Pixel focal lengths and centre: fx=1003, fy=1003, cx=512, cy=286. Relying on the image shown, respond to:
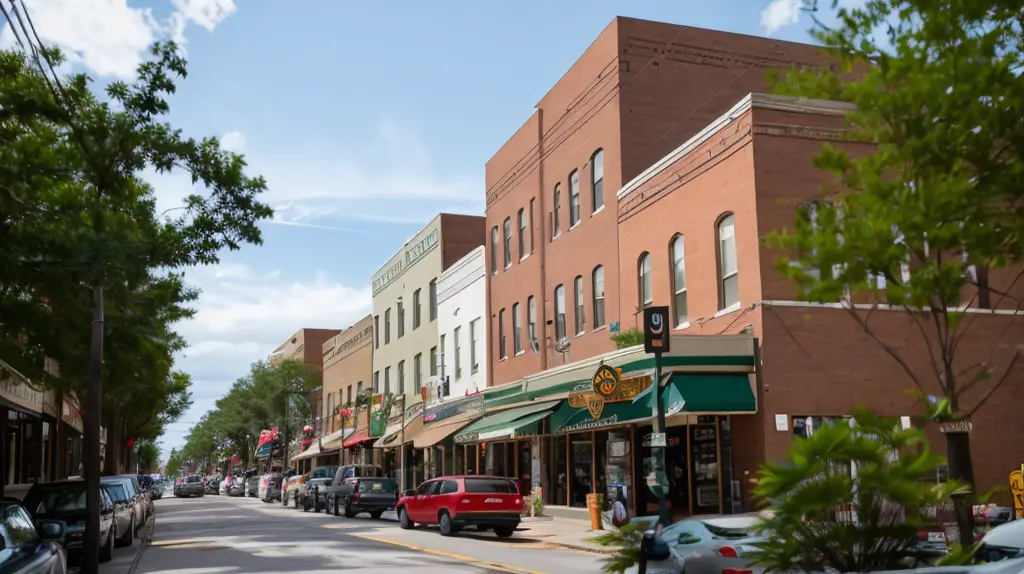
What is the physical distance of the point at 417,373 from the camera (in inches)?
1881

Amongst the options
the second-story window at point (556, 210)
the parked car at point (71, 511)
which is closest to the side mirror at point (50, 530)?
the parked car at point (71, 511)

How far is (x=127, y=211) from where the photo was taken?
20.8m

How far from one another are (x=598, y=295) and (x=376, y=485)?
11300mm

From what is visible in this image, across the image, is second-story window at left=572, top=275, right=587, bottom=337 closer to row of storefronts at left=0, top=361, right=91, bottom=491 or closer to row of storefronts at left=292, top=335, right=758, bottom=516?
row of storefronts at left=292, top=335, right=758, bottom=516

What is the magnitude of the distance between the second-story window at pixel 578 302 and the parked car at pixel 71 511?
1522 centimetres

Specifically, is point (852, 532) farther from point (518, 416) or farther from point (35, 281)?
point (518, 416)

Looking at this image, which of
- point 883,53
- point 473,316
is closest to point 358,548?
point 883,53

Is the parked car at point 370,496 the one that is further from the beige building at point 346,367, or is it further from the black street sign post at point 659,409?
the beige building at point 346,367

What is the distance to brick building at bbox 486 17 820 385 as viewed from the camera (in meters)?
28.7

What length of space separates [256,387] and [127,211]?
63.0m

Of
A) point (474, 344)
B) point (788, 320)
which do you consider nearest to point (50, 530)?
point (788, 320)

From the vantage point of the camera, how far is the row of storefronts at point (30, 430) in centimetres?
2703

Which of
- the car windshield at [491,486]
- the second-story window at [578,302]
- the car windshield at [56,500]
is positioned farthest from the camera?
the second-story window at [578,302]

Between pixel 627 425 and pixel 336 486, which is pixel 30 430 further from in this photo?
pixel 627 425
